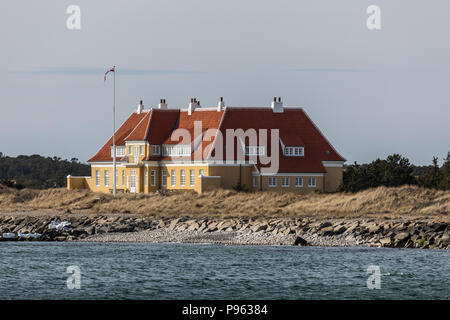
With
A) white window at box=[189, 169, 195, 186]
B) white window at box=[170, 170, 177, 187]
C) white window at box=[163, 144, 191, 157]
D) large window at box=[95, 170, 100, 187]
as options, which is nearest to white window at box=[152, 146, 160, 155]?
white window at box=[163, 144, 191, 157]

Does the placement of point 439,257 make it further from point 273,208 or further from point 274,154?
point 274,154

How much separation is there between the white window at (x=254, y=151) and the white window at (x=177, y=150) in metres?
4.35

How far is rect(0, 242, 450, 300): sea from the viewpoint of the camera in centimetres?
4044

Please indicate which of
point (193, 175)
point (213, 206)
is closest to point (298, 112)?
point (193, 175)

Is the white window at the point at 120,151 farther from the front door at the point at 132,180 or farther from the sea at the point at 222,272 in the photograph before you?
the sea at the point at 222,272

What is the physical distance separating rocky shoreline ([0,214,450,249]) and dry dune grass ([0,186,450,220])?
333 cm

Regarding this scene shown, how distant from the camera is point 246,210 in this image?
6650 cm

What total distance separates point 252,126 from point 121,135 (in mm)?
11451

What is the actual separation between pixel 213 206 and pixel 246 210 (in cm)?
350

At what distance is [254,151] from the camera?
79.4 metres

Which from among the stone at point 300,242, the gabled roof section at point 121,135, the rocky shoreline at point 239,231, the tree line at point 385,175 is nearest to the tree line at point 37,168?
the gabled roof section at point 121,135

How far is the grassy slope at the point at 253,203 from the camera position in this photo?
205ft

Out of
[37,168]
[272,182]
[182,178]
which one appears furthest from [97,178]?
[37,168]

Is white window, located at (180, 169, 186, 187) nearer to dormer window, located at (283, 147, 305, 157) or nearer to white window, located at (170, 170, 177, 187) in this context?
white window, located at (170, 170, 177, 187)
